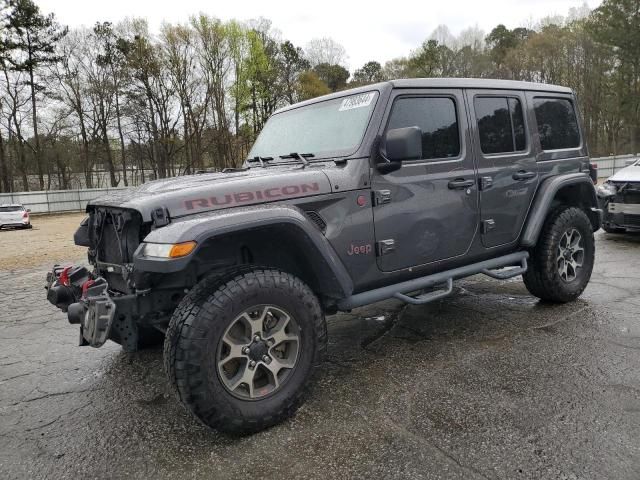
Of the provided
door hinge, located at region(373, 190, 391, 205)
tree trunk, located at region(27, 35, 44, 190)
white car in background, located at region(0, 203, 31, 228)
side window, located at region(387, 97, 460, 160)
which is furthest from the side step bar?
tree trunk, located at region(27, 35, 44, 190)

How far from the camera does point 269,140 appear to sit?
4.16 metres

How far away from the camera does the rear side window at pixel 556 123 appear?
14.5 feet

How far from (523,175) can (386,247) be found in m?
1.70

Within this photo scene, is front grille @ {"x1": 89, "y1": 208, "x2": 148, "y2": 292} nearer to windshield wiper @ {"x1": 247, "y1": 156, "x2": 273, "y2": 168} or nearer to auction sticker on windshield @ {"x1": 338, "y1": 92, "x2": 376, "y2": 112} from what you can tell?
windshield wiper @ {"x1": 247, "y1": 156, "x2": 273, "y2": 168}

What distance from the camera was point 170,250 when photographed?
2.38 m

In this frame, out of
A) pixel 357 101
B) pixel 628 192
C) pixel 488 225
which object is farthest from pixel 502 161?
pixel 628 192

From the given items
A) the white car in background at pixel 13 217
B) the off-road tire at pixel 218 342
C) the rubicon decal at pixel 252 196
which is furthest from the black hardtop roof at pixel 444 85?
the white car in background at pixel 13 217

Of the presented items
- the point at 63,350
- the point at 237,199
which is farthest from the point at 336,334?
the point at 63,350

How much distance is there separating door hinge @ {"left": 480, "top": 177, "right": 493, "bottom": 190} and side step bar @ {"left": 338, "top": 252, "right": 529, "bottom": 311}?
2.07 ft

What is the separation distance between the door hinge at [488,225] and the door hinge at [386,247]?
3.36 ft

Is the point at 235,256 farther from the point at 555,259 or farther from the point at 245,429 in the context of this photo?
the point at 555,259

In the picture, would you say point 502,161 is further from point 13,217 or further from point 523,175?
point 13,217

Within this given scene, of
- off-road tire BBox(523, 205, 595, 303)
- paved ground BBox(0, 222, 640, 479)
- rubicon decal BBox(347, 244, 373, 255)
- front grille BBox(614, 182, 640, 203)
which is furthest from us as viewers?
front grille BBox(614, 182, 640, 203)

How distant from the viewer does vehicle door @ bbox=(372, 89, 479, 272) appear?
3.27 meters
